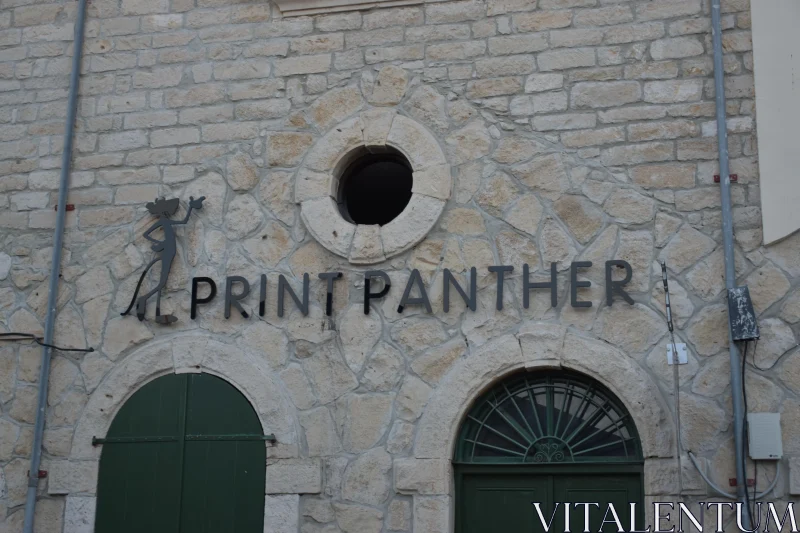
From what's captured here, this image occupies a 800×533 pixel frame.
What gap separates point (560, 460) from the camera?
278 inches

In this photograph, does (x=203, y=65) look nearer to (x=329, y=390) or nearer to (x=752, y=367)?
(x=329, y=390)

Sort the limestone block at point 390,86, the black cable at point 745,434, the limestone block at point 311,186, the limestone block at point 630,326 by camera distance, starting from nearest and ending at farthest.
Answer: the black cable at point 745,434, the limestone block at point 630,326, the limestone block at point 311,186, the limestone block at point 390,86

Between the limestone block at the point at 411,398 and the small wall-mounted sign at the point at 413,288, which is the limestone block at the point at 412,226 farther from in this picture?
the limestone block at the point at 411,398

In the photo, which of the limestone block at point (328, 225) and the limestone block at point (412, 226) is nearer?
the limestone block at point (412, 226)

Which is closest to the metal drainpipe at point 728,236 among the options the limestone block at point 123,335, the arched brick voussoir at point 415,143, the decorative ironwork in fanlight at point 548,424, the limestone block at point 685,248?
the limestone block at point 685,248

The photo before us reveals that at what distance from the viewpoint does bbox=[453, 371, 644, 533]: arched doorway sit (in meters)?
6.98

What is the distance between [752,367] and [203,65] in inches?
171

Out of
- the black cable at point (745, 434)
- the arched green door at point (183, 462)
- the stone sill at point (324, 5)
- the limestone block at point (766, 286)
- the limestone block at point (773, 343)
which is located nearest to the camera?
the black cable at point (745, 434)

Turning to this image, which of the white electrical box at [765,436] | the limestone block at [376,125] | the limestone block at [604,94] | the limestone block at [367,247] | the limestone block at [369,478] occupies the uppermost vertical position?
the limestone block at [604,94]

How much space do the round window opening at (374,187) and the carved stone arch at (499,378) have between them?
1432 mm

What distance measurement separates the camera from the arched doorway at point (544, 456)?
6.98 metres

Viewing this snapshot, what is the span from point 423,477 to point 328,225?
70.7 inches

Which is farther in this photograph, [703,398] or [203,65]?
[203,65]

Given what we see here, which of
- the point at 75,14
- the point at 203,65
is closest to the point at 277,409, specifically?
the point at 203,65
